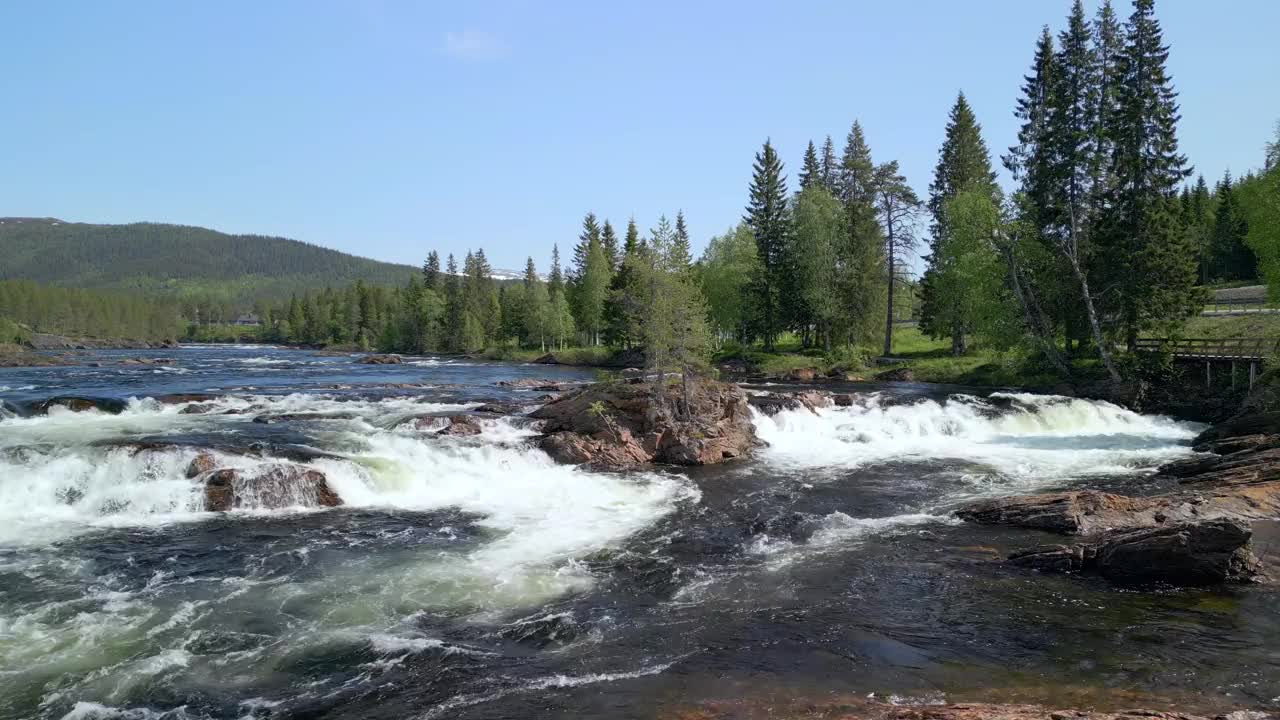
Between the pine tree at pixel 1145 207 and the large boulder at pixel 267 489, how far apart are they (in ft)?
140

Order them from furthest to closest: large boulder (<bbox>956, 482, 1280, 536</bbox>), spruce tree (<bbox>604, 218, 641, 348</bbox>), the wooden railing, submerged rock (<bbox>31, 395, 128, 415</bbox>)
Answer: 1. spruce tree (<bbox>604, 218, 641, 348</bbox>)
2. the wooden railing
3. submerged rock (<bbox>31, 395, 128, 415</bbox>)
4. large boulder (<bbox>956, 482, 1280, 536</bbox>)

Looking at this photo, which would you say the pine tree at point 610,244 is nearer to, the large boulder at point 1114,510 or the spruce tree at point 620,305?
the spruce tree at point 620,305

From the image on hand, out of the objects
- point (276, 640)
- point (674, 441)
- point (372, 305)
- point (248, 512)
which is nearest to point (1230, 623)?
point (276, 640)

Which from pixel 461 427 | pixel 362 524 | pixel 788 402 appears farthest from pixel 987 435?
pixel 362 524

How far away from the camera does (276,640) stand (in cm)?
1269

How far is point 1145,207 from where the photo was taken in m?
41.9

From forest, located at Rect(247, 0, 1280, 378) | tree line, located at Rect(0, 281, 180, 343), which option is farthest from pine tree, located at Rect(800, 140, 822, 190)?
tree line, located at Rect(0, 281, 180, 343)

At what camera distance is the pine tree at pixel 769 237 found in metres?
68.0

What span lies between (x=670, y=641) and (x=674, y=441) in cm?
1638

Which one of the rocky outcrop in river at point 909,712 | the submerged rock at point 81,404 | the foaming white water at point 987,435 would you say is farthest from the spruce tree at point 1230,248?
the submerged rock at point 81,404

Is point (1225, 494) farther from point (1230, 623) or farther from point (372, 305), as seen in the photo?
point (372, 305)

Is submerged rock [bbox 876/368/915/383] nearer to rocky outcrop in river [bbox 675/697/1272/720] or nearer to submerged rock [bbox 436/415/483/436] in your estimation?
submerged rock [bbox 436/415/483/436]

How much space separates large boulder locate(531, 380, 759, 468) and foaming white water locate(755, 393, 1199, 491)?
2.34 metres

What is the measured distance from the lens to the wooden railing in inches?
1428
